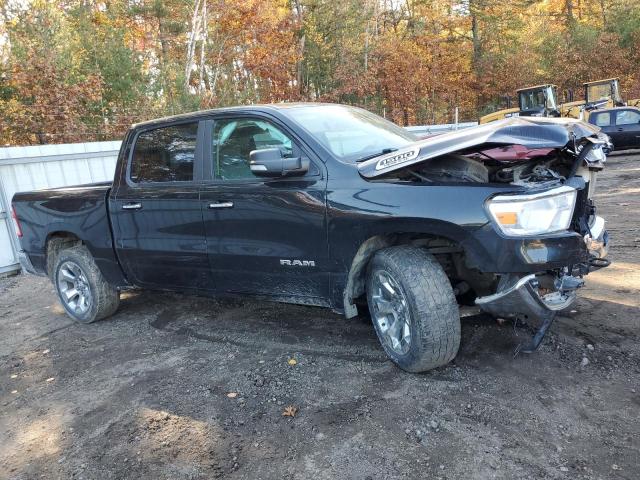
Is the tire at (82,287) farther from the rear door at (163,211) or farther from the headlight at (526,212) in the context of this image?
the headlight at (526,212)

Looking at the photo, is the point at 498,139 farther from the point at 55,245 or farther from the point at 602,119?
the point at 602,119

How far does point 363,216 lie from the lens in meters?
3.33

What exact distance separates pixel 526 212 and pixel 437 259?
0.83 meters

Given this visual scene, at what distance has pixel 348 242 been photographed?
136 inches

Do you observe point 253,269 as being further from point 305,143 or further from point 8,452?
point 8,452

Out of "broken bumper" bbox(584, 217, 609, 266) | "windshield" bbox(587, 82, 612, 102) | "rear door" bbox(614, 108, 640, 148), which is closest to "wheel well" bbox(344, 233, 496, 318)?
"broken bumper" bbox(584, 217, 609, 266)

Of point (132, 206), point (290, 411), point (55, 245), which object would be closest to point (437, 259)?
point (290, 411)

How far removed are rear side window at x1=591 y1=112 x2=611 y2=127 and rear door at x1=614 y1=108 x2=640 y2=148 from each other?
241mm

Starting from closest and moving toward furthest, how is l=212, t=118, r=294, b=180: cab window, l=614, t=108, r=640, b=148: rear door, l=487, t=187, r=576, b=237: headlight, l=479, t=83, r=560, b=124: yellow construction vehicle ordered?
l=487, t=187, r=576, b=237: headlight, l=212, t=118, r=294, b=180: cab window, l=614, t=108, r=640, b=148: rear door, l=479, t=83, r=560, b=124: yellow construction vehicle

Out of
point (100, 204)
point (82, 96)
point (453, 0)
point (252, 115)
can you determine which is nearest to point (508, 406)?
point (252, 115)

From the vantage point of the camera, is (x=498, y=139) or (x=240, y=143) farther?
(x=240, y=143)

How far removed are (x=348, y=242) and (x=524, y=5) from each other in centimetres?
3314

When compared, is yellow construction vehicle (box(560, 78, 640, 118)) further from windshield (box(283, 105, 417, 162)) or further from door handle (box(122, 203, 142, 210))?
door handle (box(122, 203, 142, 210))

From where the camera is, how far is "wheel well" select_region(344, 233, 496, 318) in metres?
3.42
